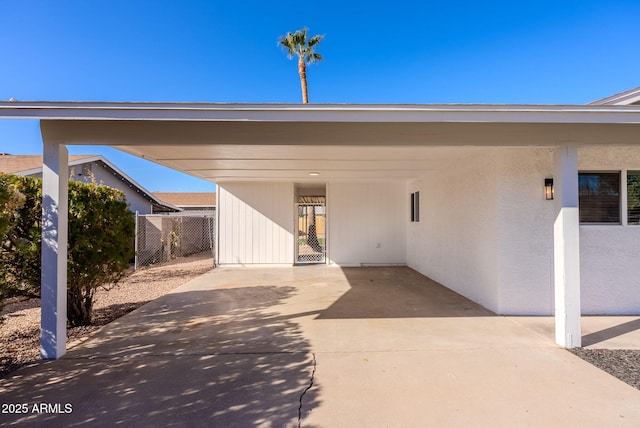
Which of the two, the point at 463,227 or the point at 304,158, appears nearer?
the point at 304,158

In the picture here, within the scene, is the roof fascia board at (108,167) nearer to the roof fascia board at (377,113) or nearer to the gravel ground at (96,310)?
the gravel ground at (96,310)

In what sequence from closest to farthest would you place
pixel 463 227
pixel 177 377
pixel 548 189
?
pixel 177 377 < pixel 548 189 < pixel 463 227

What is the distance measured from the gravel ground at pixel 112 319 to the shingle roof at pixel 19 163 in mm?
5107

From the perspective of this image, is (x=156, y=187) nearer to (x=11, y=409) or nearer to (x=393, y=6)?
(x=393, y=6)

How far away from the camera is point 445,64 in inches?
498

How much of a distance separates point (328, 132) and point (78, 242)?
3.57m

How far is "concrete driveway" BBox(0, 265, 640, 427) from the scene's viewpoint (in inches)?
93.3

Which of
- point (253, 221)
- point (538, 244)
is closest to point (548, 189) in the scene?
A: point (538, 244)

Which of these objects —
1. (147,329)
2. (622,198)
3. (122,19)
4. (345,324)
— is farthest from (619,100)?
(122,19)

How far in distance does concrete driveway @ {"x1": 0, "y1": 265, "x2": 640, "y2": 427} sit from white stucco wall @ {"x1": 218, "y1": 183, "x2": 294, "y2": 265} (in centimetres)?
485

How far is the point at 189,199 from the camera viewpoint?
2659 cm

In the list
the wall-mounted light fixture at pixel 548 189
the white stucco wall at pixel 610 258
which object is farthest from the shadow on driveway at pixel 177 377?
the white stucco wall at pixel 610 258

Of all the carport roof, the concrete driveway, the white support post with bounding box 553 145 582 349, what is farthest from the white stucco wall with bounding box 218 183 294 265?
the white support post with bounding box 553 145 582 349

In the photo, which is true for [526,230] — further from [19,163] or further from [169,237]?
[19,163]
